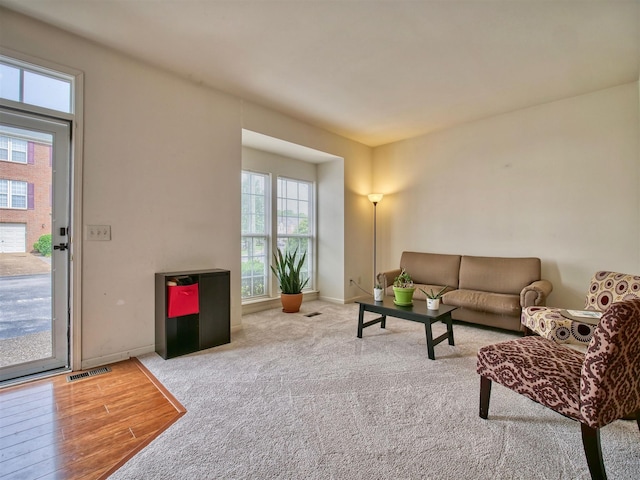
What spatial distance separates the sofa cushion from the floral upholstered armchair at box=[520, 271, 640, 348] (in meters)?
0.21

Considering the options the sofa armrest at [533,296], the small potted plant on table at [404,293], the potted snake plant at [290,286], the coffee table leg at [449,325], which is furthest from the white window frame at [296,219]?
the sofa armrest at [533,296]

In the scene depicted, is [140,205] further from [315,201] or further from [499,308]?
[499,308]

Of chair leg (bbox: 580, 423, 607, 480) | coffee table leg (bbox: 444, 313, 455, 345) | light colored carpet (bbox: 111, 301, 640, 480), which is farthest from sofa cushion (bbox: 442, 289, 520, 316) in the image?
chair leg (bbox: 580, 423, 607, 480)

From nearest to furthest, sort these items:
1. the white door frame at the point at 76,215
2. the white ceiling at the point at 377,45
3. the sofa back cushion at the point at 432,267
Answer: the white ceiling at the point at 377,45 < the white door frame at the point at 76,215 < the sofa back cushion at the point at 432,267

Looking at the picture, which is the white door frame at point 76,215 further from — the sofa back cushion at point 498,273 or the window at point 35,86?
the sofa back cushion at point 498,273

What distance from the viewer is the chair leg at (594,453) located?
1326 mm

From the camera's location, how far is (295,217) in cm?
512

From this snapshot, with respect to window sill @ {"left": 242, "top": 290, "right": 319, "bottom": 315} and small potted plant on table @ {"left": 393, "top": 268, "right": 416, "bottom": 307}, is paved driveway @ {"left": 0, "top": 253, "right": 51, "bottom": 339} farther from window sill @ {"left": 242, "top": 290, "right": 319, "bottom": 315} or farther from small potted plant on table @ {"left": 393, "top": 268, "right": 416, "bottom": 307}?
small potted plant on table @ {"left": 393, "top": 268, "right": 416, "bottom": 307}

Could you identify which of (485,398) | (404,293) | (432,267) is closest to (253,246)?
(404,293)

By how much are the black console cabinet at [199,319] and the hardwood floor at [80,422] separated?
38 centimetres

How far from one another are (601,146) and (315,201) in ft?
12.4

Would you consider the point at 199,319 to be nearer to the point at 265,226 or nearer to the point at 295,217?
the point at 265,226

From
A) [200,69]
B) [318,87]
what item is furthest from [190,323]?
[318,87]

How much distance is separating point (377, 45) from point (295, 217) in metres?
2.97
